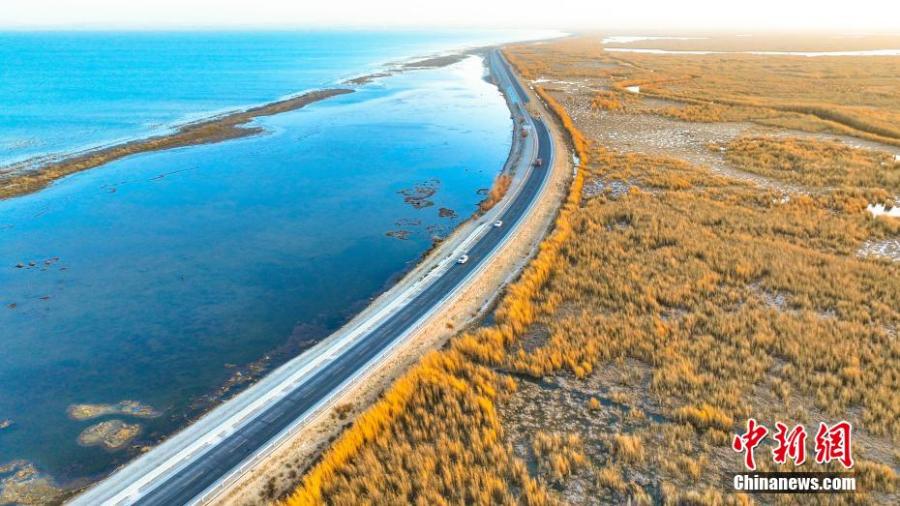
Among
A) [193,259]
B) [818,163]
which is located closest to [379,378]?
[193,259]

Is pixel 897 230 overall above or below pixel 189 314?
above

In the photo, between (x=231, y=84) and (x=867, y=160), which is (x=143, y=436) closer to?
(x=867, y=160)

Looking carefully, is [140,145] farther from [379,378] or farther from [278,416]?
[379,378]

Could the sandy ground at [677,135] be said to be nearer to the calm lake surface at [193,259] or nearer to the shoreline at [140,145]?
the calm lake surface at [193,259]

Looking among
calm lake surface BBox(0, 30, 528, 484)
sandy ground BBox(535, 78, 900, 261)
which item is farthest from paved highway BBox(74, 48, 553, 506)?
sandy ground BBox(535, 78, 900, 261)

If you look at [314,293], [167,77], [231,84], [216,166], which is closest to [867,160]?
[314,293]
